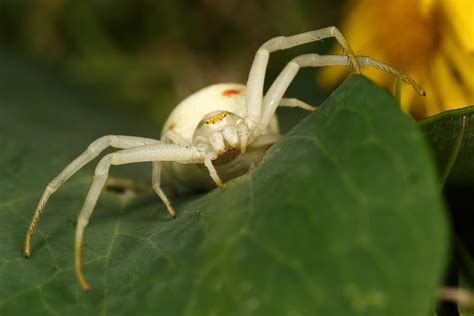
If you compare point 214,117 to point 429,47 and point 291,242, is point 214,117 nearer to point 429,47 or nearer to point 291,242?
point 429,47

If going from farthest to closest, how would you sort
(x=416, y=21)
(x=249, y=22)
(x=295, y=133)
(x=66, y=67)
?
(x=66, y=67) → (x=249, y=22) → (x=416, y=21) → (x=295, y=133)

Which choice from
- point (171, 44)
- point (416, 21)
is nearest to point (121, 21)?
point (171, 44)

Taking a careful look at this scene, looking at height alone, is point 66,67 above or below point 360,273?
below

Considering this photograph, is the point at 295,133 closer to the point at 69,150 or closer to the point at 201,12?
the point at 69,150

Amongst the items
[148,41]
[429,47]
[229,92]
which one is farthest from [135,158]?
[148,41]

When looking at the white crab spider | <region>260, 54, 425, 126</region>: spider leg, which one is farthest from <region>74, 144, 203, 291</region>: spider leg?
<region>260, 54, 425, 126</region>: spider leg

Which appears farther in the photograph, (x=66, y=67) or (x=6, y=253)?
(x=66, y=67)

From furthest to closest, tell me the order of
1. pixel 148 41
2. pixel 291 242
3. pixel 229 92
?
pixel 148 41, pixel 229 92, pixel 291 242

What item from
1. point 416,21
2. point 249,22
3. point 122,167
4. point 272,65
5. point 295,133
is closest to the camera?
point 295,133
